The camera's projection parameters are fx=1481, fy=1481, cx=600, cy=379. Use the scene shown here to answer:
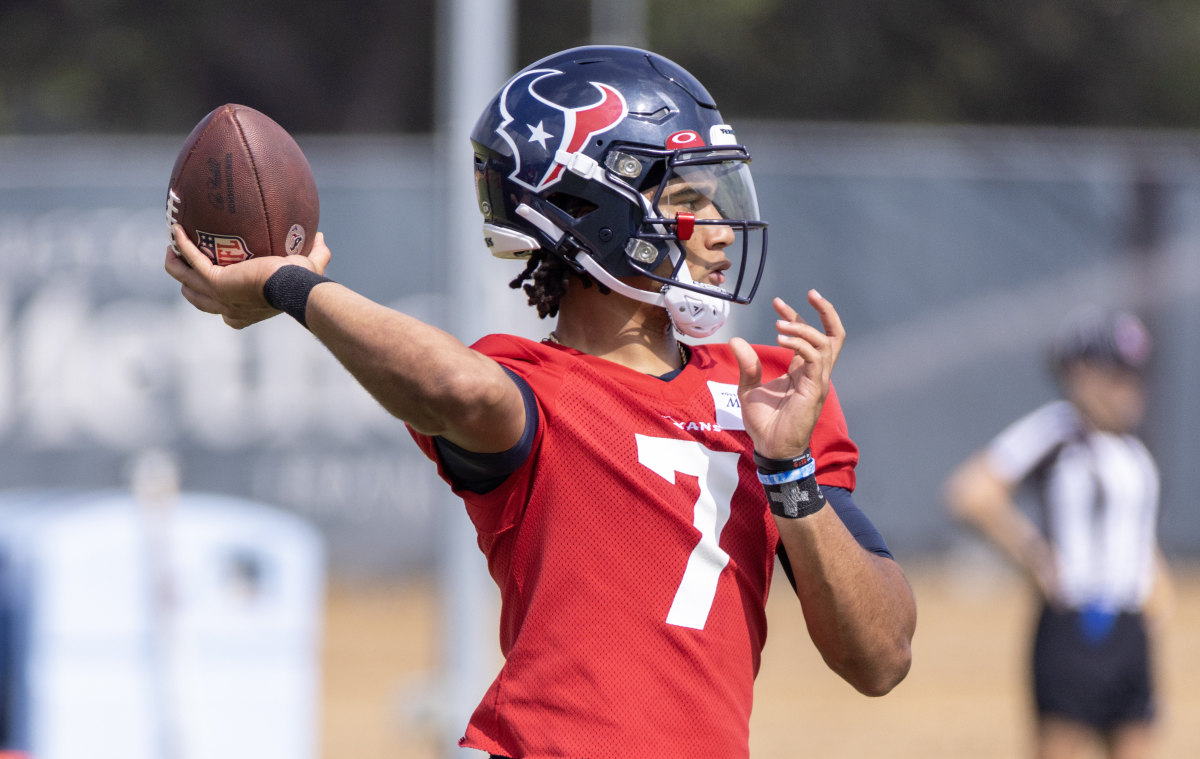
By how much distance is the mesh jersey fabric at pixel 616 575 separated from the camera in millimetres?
2473

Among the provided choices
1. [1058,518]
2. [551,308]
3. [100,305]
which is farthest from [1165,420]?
[551,308]

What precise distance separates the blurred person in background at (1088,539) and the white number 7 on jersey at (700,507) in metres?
3.93

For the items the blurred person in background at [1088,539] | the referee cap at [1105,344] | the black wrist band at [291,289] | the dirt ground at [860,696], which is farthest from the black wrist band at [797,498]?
the dirt ground at [860,696]

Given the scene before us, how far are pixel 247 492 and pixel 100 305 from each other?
1998mm

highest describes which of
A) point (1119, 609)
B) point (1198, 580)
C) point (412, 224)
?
point (1119, 609)

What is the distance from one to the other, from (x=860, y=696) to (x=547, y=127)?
7670 mm

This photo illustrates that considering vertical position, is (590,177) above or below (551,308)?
above

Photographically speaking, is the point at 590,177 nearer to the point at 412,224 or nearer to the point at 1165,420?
the point at 412,224

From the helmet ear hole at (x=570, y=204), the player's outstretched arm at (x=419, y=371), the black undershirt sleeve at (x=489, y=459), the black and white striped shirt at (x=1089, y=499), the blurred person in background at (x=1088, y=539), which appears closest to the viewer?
the player's outstretched arm at (x=419, y=371)

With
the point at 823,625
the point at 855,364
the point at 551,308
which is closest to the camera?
the point at 823,625

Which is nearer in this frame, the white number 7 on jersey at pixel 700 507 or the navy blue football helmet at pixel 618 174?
the white number 7 on jersey at pixel 700 507

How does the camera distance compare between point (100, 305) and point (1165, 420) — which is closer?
point (100, 305)

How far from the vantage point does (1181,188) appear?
13719 mm

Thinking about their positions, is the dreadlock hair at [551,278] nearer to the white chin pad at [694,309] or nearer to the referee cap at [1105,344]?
the white chin pad at [694,309]
